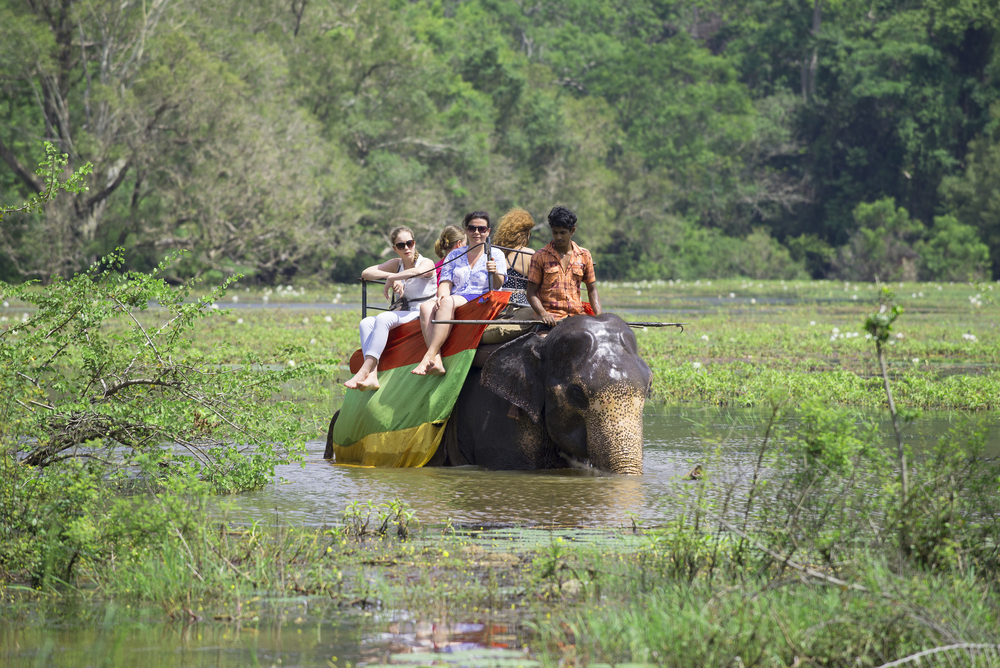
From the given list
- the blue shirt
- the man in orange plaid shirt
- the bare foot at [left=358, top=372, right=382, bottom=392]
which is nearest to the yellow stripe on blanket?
the bare foot at [left=358, top=372, right=382, bottom=392]

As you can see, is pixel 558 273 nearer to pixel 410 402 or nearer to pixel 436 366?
pixel 436 366

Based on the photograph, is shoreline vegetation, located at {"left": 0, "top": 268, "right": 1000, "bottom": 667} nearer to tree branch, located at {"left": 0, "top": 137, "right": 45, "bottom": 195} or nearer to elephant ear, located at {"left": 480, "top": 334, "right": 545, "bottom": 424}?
elephant ear, located at {"left": 480, "top": 334, "right": 545, "bottom": 424}

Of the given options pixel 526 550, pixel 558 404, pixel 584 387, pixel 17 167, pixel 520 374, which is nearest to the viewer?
pixel 526 550

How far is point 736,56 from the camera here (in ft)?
212

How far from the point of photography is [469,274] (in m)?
9.27

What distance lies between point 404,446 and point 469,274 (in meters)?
1.44

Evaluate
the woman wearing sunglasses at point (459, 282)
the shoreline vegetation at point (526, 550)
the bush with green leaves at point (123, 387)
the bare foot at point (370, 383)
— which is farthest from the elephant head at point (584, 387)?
the bush with green leaves at point (123, 387)

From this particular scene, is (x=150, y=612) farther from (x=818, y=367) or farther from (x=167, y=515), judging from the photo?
(x=818, y=367)

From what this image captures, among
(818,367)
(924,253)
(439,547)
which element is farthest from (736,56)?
(439,547)

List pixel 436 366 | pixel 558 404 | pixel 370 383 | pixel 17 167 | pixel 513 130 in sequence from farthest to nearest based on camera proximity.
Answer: pixel 513 130 → pixel 17 167 → pixel 370 383 → pixel 436 366 → pixel 558 404

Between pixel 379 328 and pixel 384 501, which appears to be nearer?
pixel 384 501

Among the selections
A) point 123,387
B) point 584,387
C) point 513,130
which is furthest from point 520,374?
point 513,130

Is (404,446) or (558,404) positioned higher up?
(558,404)

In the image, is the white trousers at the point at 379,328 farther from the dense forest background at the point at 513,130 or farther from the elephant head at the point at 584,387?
the dense forest background at the point at 513,130
